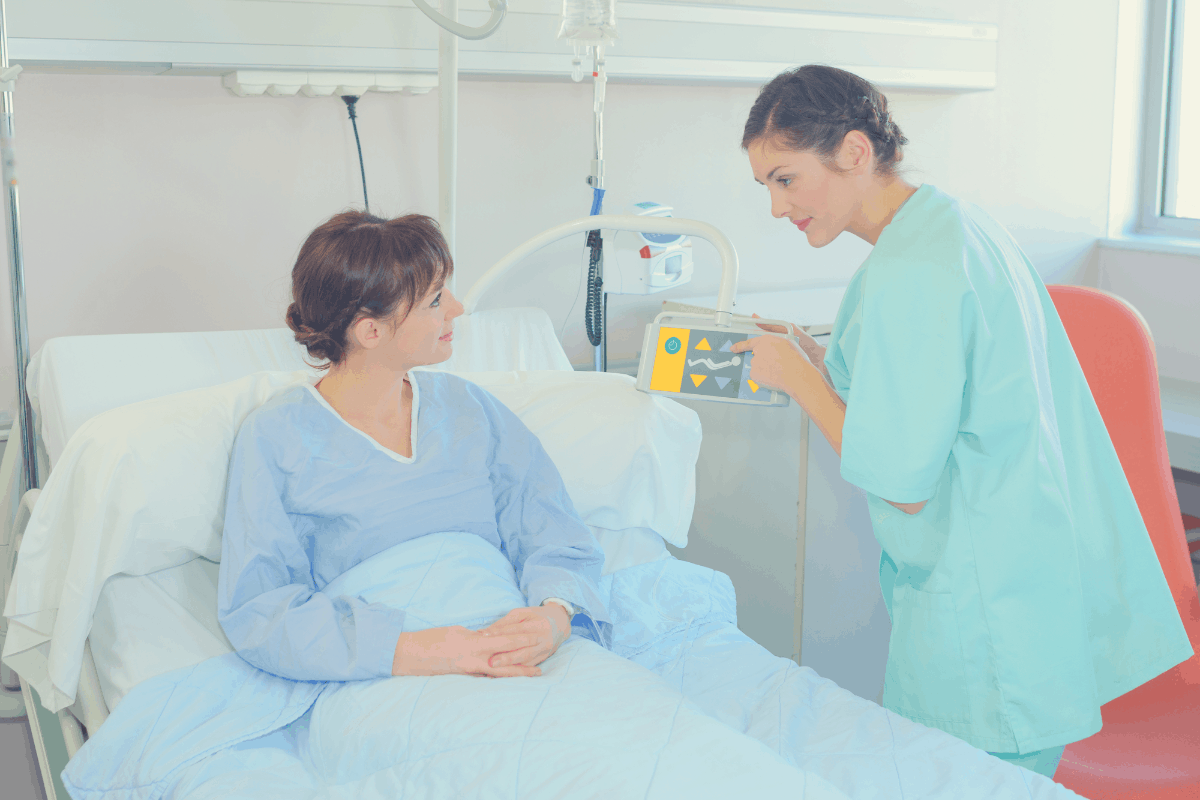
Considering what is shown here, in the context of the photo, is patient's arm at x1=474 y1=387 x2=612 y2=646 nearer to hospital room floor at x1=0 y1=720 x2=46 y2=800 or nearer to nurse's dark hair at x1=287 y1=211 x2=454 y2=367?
nurse's dark hair at x1=287 y1=211 x2=454 y2=367

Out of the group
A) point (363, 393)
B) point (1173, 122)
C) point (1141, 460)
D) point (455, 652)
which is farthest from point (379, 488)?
point (1173, 122)

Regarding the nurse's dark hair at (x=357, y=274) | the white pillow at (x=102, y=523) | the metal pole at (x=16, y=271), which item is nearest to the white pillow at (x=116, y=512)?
the white pillow at (x=102, y=523)

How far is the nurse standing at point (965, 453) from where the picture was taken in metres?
1.21

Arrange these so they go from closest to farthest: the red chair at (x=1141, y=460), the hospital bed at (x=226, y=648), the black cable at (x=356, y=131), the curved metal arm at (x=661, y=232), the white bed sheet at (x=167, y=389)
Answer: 1. the hospital bed at (x=226, y=648)
2. the white bed sheet at (x=167, y=389)
3. the curved metal arm at (x=661, y=232)
4. the red chair at (x=1141, y=460)
5. the black cable at (x=356, y=131)

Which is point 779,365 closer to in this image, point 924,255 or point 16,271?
point 924,255

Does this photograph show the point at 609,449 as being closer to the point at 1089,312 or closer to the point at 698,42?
the point at 1089,312

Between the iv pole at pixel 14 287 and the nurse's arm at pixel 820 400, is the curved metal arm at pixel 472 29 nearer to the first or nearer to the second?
the iv pole at pixel 14 287

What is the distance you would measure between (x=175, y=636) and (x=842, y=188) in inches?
39.1

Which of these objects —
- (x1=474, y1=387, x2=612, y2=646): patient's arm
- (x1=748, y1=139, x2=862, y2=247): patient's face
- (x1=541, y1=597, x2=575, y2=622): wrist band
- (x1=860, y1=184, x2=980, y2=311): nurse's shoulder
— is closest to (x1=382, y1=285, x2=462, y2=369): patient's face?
(x1=474, y1=387, x2=612, y2=646): patient's arm

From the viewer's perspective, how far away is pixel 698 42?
2268 millimetres

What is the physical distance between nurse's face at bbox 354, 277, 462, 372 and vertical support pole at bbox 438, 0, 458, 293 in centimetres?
31

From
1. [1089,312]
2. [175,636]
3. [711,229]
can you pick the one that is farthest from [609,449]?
[1089,312]

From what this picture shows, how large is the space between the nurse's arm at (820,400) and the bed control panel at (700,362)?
83 millimetres

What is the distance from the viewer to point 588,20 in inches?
70.4
